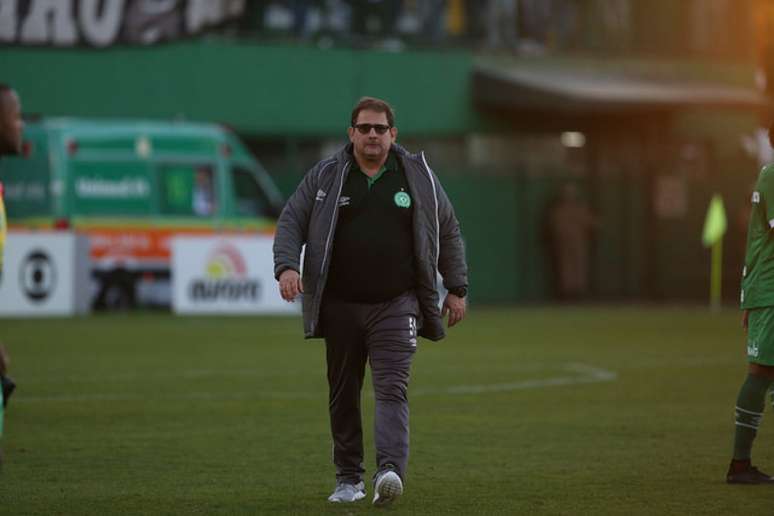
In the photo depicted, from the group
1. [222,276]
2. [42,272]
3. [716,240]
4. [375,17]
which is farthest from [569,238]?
[42,272]

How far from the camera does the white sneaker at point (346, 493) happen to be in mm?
10070

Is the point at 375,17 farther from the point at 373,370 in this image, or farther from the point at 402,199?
the point at 373,370

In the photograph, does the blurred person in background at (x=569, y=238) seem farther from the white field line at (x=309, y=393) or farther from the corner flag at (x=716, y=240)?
the white field line at (x=309, y=393)

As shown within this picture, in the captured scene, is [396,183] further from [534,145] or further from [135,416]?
[534,145]

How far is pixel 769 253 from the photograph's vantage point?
10508mm

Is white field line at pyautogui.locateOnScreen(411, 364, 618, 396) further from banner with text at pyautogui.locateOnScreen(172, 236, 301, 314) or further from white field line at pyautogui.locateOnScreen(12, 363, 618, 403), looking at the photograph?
banner with text at pyautogui.locateOnScreen(172, 236, 301, 314)

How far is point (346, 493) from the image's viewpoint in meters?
10.1

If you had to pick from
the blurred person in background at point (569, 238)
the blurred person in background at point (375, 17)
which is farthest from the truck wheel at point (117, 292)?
the blurred person in background at point (569, 238)

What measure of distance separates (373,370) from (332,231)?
2.52 feet

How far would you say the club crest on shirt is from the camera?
9.95 m

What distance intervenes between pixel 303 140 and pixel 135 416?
22677mm

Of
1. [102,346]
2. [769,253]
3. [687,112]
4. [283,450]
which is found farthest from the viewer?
[687,112]

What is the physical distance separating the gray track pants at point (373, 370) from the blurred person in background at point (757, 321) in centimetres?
193

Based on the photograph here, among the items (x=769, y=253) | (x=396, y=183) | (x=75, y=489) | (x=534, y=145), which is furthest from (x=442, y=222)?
(x=534, y=145)
